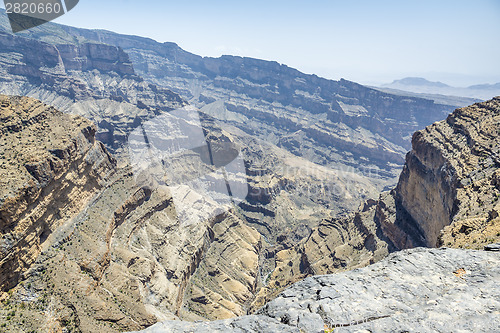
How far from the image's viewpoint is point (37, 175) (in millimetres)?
39062

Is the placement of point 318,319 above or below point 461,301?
below

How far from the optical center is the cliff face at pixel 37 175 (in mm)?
33469

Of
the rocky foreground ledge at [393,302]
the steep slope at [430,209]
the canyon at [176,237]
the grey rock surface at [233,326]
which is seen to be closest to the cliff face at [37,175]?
the canyon at [176,237]

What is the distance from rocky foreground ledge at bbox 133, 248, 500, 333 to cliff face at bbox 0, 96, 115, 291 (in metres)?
30.4

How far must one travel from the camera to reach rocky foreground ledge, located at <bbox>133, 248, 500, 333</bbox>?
491 inches

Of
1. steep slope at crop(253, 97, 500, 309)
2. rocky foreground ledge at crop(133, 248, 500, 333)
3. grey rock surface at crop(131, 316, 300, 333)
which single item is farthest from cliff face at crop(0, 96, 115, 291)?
steep slope at crop(253, 97, 500, 309)

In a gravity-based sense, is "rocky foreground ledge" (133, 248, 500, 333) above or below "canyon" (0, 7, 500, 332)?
above

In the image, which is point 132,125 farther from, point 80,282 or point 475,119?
point 475,119

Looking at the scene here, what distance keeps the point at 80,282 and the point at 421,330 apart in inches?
1609

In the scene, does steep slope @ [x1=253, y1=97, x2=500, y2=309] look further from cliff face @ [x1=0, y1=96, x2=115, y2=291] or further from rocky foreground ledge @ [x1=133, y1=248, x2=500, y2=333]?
cliff face @ [x1=0, y1=96, x2=115, y2=291]

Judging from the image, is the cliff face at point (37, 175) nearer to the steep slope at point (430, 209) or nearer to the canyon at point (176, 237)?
the canyon at point (176, 237)

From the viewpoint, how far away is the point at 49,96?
194750mm

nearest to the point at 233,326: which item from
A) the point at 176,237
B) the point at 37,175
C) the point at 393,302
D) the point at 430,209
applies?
the point at 393,302

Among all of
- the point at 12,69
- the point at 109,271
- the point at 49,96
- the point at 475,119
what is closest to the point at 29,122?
the point at 109,271
